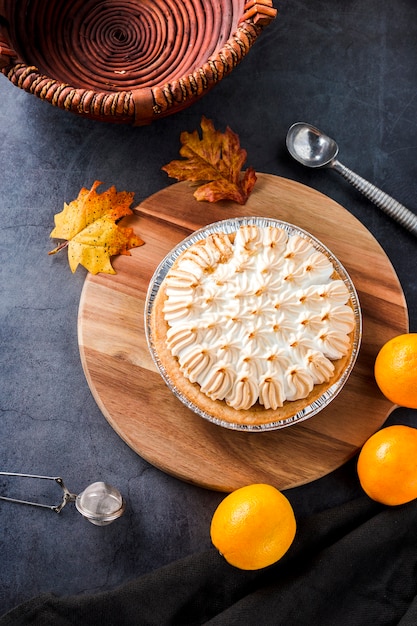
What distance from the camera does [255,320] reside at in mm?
2051

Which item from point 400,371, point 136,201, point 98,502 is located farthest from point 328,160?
point 98,502

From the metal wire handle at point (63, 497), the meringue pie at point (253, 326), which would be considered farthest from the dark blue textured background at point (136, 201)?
the meringue pie at point (253, 326)

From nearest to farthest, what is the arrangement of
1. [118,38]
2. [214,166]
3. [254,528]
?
1. [254,528]
2. [214,166]
3. [118,38]

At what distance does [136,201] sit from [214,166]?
12.5 inches

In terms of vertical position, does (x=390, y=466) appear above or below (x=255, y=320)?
below

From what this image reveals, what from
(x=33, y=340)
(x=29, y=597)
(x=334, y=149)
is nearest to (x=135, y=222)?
(x=33, y=340)

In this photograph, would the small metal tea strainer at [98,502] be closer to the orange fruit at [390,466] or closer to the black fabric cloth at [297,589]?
the black fabric cloth at [297,589]

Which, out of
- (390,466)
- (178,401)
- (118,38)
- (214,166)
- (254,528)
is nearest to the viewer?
(254,528)

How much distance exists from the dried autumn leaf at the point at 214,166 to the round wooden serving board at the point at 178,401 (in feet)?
0.14

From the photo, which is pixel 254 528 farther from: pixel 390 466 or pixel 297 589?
pixel 390 466

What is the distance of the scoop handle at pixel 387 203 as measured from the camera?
8.05 ft

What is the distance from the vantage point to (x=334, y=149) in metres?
2.49

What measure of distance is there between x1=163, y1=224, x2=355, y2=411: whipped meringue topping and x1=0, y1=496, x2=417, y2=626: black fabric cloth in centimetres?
54

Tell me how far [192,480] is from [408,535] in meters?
0.74
